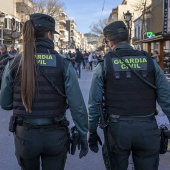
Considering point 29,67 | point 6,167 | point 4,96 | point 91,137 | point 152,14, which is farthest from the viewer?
point 152,14

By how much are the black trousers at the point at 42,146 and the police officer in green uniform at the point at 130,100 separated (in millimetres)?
468

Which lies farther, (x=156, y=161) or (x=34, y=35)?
(x=156, y=161)

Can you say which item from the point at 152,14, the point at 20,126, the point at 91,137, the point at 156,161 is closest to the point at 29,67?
the point at 20,126

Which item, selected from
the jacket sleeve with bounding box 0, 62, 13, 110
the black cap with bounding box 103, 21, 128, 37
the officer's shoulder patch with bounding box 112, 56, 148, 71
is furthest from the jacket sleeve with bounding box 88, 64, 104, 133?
the jacket sleeve with bounding box 0, 62, 13, 110

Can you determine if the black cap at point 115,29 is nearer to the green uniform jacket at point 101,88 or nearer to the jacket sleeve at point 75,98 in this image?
the green uniform jacket at point 101,88

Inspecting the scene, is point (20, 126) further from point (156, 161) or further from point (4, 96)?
point (156, 161)

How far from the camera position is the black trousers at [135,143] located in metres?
2.75

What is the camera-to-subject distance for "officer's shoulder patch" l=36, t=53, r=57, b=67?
2.63 metres

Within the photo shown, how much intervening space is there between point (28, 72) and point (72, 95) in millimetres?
414

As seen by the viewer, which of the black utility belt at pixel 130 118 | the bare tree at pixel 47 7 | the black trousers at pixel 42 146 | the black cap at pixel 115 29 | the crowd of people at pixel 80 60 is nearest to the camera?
the black trousers at pixel 42 146

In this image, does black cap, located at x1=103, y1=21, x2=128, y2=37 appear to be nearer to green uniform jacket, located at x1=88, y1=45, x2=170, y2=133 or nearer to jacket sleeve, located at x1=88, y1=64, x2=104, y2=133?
green uniform jacket, located at x1=88, y1=45, x2=170, y2=133

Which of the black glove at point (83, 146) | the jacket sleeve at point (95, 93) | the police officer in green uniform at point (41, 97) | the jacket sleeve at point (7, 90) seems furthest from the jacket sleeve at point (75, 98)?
the jacket sleeve at point (7, 90)

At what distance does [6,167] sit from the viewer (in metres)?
4.51

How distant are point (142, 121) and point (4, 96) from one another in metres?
1.24
